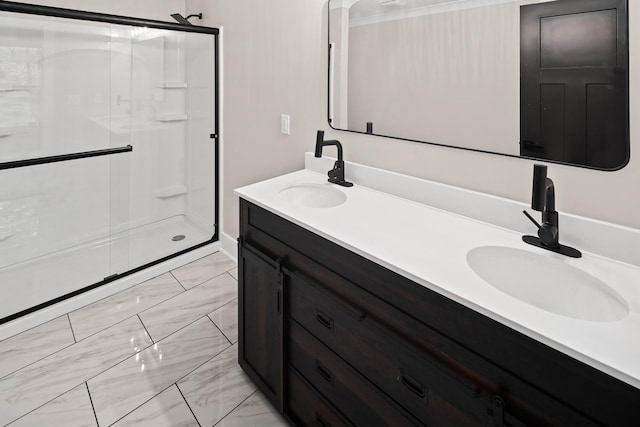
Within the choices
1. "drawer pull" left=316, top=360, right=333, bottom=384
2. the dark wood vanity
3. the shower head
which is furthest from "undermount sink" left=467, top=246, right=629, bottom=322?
the shower head

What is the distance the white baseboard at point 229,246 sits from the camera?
2.95 meters

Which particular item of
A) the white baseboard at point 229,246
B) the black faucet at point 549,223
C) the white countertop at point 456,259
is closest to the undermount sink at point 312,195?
the white countertop at point 456,259

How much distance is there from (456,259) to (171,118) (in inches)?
97.3

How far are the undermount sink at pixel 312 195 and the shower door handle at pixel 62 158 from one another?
150 cm

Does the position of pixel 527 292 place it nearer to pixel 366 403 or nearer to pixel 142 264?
pixel 366 403

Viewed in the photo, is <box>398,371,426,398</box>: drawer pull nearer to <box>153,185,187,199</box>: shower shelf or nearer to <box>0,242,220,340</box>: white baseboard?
<box>0,242,220,340</box>: white baseboard

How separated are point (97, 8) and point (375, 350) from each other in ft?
9.78

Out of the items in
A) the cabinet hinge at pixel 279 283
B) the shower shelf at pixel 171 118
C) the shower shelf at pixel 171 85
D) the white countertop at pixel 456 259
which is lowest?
the cabinet hinge at pixel 279 283

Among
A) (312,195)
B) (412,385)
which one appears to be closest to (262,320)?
(312,195)

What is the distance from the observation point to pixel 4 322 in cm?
200

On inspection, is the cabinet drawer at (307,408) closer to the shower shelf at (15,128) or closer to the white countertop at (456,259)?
the white countertop at (456,259)

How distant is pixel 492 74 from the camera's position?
1.33 m

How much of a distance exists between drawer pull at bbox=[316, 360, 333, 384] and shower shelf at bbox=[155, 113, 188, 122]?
86.9 inches

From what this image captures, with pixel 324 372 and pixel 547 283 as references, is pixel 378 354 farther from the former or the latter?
pixel 547 283
